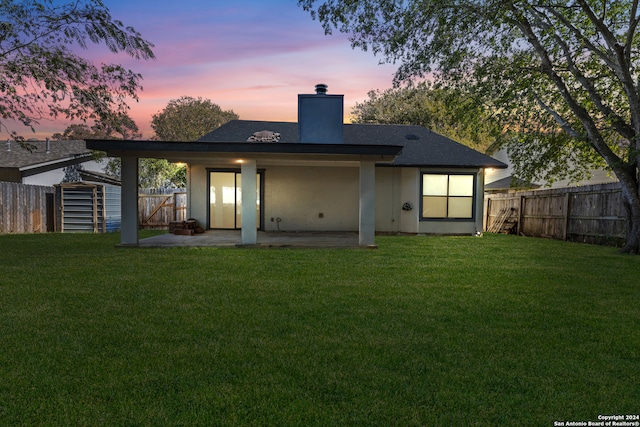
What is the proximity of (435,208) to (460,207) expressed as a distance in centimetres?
94

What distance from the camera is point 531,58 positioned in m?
12.0

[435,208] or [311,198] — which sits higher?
[311,198]

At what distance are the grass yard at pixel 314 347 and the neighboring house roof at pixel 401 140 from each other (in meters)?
8.67

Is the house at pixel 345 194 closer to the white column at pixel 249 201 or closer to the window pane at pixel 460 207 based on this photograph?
the window pane at pixel 460 207

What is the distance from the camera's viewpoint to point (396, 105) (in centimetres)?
3503

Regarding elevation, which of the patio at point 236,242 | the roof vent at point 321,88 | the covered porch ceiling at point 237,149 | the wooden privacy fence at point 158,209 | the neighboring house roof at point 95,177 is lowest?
the patio at point 236,242

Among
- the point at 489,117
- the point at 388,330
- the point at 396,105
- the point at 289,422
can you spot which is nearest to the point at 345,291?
the point at 388,330

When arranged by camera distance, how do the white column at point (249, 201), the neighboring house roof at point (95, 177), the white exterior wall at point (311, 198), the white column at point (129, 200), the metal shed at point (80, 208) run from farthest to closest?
the neighboring house roof at point (95, 177) → the metal shed at point (80, 208) → the white exterior wall at point (311, 198) → the white column at point (249, 201) → the white column at point (129, 200)

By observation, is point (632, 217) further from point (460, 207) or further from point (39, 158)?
point (39, 158)

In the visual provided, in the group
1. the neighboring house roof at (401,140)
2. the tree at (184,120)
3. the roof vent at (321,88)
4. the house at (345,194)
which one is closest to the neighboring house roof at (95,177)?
the neighboring house roof at (401,140)

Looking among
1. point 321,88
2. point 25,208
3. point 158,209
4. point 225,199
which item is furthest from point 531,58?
point 25,208

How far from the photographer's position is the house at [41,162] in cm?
1984

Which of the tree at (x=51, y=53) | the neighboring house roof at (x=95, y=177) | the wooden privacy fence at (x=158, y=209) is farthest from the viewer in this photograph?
the neighboring house roof at (x=95, y=177)

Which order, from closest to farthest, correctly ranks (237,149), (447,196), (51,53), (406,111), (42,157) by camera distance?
1. (237,149)
2. (51,53)
3. (447,196)
4. (42,157)
5. (406,111)
